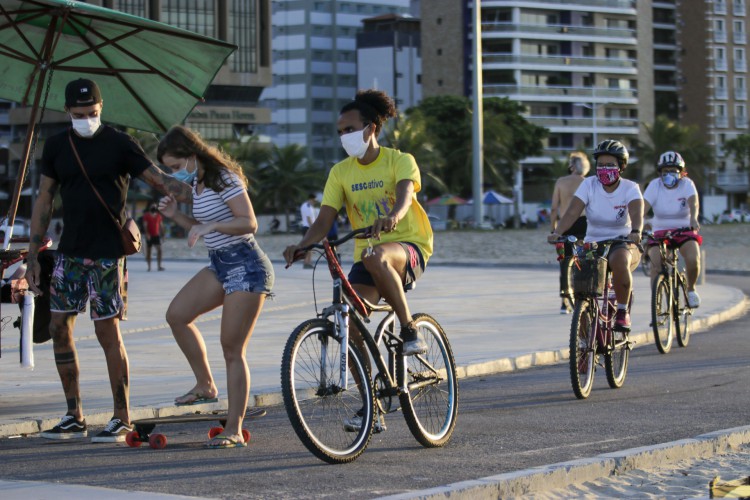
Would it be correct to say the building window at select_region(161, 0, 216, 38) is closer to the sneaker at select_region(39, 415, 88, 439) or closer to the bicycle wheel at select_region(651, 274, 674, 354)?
the bicycle wheel at select_region(651, 274, 674, 354)

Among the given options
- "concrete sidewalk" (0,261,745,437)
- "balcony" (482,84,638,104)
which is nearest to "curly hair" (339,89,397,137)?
"concrete sidewalk" (0,261,745,437)

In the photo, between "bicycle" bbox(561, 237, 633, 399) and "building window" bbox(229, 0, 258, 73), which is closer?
"bicycle" bbox(561, 237, 633, 399)

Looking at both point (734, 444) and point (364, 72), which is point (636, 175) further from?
point (734, 444)

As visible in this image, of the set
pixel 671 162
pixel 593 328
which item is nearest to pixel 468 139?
pixel 671 162

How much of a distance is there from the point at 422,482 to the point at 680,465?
1.57 meters

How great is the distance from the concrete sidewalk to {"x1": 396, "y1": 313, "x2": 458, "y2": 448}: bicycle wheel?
219 centimetres

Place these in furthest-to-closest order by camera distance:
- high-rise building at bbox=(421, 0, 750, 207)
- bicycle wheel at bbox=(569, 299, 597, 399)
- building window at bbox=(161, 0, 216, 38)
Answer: building window at bbox=(161, 0, 216, 38)
high-rise building at bbox=(421, 0, 750, 207)
bicycle wheel at bbox=(569, 299, 597, 399)

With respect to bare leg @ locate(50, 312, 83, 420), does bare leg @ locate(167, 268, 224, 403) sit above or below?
above

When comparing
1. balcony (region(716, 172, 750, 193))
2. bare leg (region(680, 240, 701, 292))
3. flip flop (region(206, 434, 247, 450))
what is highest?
balcony (region(716, 172, 750, 193))

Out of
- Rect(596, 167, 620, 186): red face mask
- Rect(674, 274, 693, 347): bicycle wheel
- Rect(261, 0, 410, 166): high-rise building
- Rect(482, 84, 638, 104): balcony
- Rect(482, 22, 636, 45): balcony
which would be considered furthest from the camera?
Rect(261, 0, 410, 166): high-rise building

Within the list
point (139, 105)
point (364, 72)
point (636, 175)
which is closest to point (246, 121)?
point (364, 72)

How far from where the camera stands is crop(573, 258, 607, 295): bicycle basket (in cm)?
1031

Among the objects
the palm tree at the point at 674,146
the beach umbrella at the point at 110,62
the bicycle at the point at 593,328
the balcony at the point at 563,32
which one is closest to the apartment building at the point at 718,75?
the balcony at the point at 563,32

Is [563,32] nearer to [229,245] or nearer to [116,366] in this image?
[116,366]
